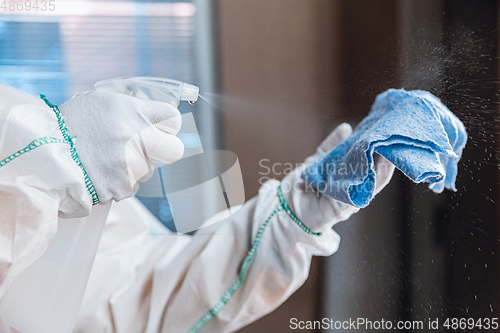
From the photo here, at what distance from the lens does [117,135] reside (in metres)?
0.41

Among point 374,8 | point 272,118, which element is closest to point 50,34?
point 272,118

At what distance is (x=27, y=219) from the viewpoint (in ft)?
1.26

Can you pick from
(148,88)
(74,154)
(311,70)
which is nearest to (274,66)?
(311,70)

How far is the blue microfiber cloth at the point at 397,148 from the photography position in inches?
15.2

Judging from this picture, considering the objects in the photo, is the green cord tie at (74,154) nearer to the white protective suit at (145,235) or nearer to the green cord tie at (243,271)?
the white protective suit at (145,235)

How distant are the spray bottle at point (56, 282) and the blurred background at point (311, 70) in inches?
4.1

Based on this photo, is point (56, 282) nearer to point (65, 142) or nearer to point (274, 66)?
point (65, 142)

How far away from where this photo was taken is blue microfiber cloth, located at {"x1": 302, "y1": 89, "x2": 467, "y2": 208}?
0.39 m

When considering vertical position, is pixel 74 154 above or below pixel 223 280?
above

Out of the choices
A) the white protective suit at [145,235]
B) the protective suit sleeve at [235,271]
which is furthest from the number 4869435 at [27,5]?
the protective suit sleeve at [235,271]

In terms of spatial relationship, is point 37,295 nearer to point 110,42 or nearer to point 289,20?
point 110,42

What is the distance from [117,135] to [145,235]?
0.37 m

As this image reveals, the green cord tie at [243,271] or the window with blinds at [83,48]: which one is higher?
the window with blinds at [83,48]

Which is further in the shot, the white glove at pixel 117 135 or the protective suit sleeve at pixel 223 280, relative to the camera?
the protective suit sleeve at pixel 223 280
